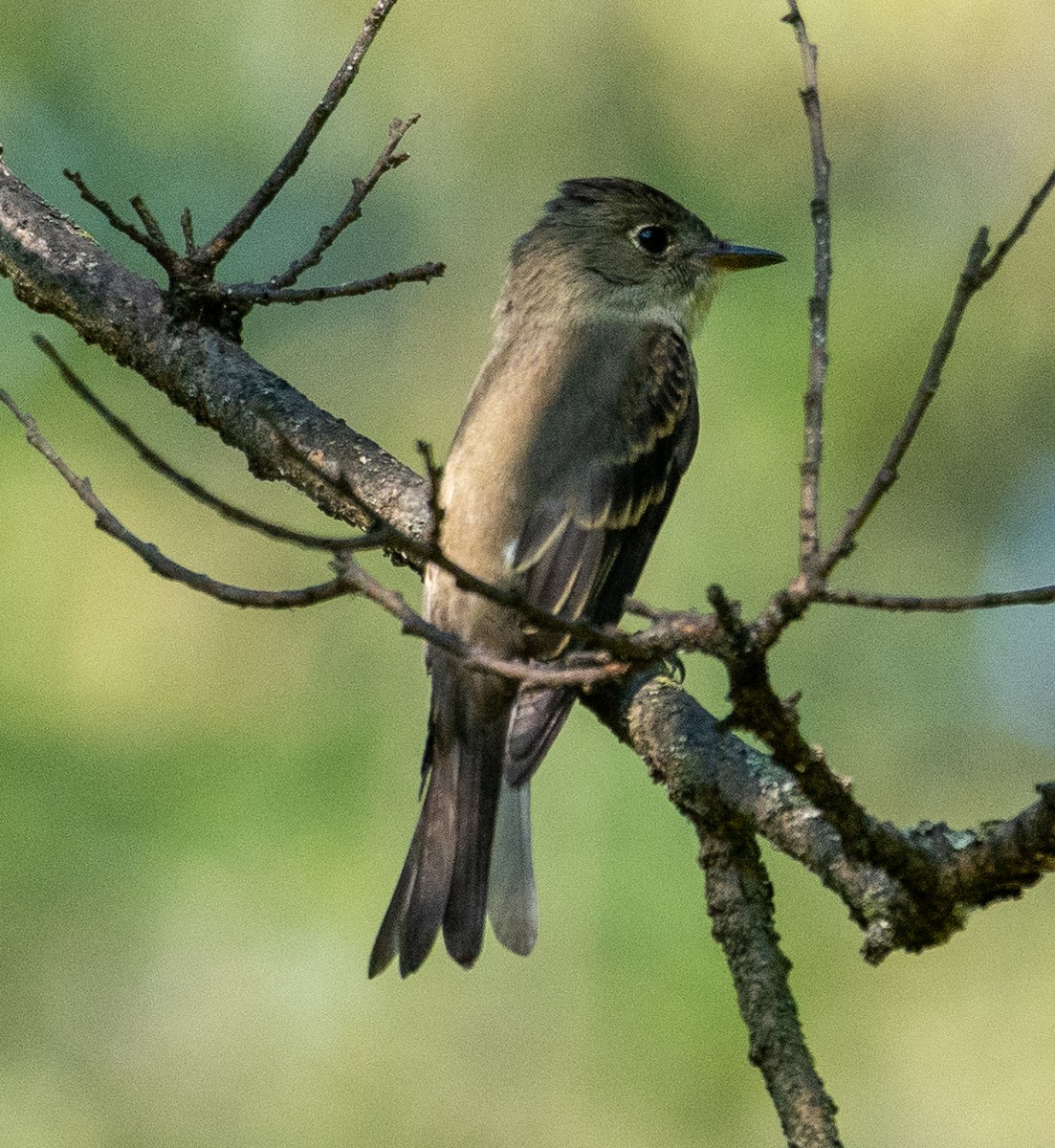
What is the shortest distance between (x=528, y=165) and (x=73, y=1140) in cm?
467

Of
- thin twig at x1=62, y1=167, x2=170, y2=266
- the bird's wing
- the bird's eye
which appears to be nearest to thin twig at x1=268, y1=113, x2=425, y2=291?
thin twig at x1=62, y1=167, x2=170, y2=266

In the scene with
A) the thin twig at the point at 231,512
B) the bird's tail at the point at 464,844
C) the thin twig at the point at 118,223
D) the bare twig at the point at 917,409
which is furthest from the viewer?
the bird's tail at the point at 464,844

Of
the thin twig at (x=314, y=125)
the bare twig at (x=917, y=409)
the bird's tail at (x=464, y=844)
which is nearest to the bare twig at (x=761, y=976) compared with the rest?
the bird's tail at (x=464, y=844)

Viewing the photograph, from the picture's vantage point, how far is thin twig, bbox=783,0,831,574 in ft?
7.13

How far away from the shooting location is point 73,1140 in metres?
5.79

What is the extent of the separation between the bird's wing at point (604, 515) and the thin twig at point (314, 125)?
1.04 metres

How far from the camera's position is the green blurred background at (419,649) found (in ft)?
18.5

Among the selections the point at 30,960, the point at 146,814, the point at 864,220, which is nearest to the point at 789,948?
the point at 146,814

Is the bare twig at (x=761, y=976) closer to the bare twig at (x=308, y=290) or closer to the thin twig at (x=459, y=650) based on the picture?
the thin twig at (x=459, y=650)

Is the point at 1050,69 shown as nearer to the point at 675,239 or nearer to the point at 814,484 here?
the point at 675,239

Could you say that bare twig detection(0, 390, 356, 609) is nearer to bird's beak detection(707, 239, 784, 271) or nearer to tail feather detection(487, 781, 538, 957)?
tail feather detection(487, 781, 538, 957)

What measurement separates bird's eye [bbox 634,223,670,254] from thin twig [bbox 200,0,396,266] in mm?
1719

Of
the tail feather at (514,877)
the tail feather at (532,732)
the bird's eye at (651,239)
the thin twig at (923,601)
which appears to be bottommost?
the thin twig at (923,601)

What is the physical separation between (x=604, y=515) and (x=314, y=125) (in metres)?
1.26
